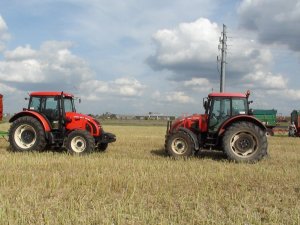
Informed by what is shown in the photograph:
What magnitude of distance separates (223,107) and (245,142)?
4.11 ft

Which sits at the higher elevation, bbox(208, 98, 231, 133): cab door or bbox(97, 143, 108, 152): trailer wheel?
bbox(208, 98, 231, 133): cab door

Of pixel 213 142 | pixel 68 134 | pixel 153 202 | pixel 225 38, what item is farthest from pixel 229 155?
pixel 225 38

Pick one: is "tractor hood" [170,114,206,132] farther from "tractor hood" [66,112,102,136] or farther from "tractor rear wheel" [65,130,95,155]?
"tractor rear wheel" [65,130,95,155]

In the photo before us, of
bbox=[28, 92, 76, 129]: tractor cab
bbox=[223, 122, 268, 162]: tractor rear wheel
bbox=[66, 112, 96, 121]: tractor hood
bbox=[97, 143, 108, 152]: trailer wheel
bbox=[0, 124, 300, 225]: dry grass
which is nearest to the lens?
bbox=[0, 124, 300, 225]: dry grass

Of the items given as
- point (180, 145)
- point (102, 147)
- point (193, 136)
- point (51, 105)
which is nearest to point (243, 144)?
point (193, 136)

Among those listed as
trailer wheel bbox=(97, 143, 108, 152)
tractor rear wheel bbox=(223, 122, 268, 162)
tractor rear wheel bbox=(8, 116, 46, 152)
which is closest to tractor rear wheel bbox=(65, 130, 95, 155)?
tractor rear wheel bbox=(8, 116, 46, 152)

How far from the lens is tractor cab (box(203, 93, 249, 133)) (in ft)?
42.4

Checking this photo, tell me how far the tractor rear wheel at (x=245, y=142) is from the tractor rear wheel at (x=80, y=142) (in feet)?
13.0

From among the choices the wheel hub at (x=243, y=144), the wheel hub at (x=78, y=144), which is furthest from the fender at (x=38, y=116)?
the wheel hub at (x=243, y=144)

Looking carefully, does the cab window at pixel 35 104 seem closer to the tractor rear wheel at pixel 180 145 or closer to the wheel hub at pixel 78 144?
the wheel hub at pixel 78 144

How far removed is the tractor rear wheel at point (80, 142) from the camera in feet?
43.2

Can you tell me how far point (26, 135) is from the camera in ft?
45.5

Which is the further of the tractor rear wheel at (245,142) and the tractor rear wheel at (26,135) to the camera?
the tractor rear wheel at (26,135)

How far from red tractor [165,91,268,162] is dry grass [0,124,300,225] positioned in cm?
89
